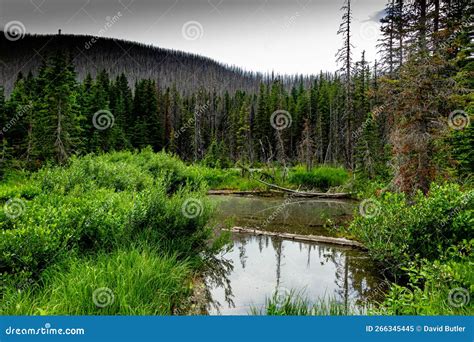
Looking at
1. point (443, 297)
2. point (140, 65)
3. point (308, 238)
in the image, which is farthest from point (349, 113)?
point (140, 65)

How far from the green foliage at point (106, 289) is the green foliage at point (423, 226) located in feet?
14.9

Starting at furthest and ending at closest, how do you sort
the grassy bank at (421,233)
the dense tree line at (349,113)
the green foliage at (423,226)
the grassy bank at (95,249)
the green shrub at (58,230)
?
the dense tree line at (349,113) < the green foliage at (423,226) < the grassy bank at (421,233) < the green shrub at (58,230) < the grassy bank at (95,249)

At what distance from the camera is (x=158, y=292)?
18.7 feet

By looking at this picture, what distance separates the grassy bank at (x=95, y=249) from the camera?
15.8ft

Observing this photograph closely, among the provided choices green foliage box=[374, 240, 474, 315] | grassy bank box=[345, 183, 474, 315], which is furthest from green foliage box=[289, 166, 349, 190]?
green foliage box=[374, 240, 474, 315]

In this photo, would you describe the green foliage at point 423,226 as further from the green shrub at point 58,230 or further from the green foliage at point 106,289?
the green shrub at point 58,230

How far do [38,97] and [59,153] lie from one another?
8.78 meters

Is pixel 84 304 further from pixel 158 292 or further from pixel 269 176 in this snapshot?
pixel 269 176

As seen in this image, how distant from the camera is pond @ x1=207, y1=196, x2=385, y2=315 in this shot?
6.68 meters

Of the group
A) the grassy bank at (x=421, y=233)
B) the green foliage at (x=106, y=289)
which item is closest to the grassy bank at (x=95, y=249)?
the green foliage at (x=106, y=289)

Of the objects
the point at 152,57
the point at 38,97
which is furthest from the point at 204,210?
the point at 152,57

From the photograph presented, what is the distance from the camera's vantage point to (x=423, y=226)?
24.4ft

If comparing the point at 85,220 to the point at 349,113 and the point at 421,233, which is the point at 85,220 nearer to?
the point at 421,233

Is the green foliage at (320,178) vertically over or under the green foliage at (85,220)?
over
